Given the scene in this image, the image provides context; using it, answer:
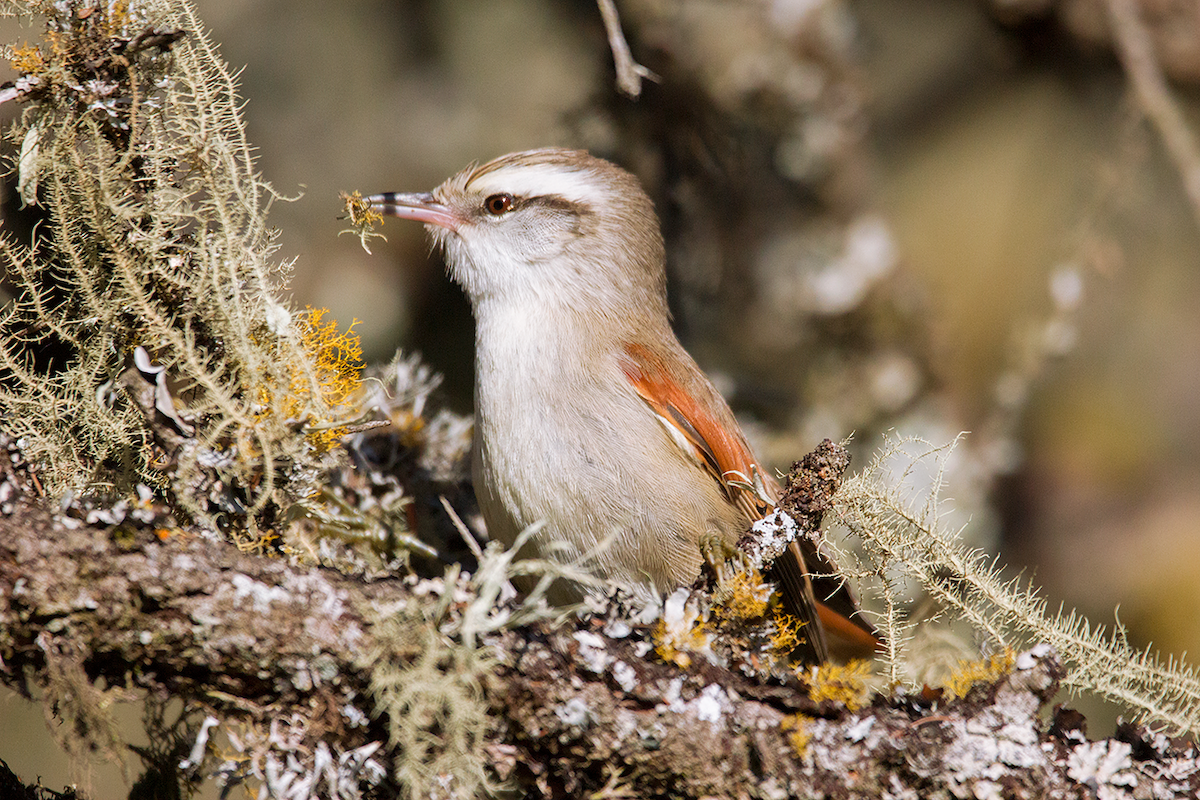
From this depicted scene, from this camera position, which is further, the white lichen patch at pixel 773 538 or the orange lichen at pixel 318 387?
the orange lichen at pixel 318 387

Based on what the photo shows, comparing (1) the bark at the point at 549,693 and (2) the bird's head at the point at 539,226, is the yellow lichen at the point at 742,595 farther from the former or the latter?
(2) the bird's head at the point at 539,226

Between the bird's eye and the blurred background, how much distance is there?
0.77 meters

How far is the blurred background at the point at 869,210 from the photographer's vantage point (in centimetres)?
428

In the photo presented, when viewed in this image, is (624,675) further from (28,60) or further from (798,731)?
(28,60)

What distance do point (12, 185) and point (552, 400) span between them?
5.42ft

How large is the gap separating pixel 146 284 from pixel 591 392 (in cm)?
124

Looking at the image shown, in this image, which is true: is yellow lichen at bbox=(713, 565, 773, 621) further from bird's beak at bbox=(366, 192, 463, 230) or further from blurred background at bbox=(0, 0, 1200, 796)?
blurred background at bbox=(0, 0, 1200, 796)

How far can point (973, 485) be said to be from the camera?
4461mm

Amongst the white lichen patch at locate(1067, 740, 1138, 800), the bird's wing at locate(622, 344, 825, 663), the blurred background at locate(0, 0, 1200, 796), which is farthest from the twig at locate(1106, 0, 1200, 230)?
the white lichen patch at locate(1067, 740, 1138, 800)

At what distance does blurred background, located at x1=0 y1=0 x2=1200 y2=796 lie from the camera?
4277 mm

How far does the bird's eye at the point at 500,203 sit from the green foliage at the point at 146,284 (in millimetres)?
1133

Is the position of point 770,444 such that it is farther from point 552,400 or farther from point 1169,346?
point 1169,346

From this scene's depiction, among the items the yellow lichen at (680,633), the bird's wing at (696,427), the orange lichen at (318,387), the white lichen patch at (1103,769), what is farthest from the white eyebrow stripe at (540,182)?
the white lichen patch at (1103,769)

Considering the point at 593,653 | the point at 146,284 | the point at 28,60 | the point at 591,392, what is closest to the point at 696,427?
the point at 591,392
